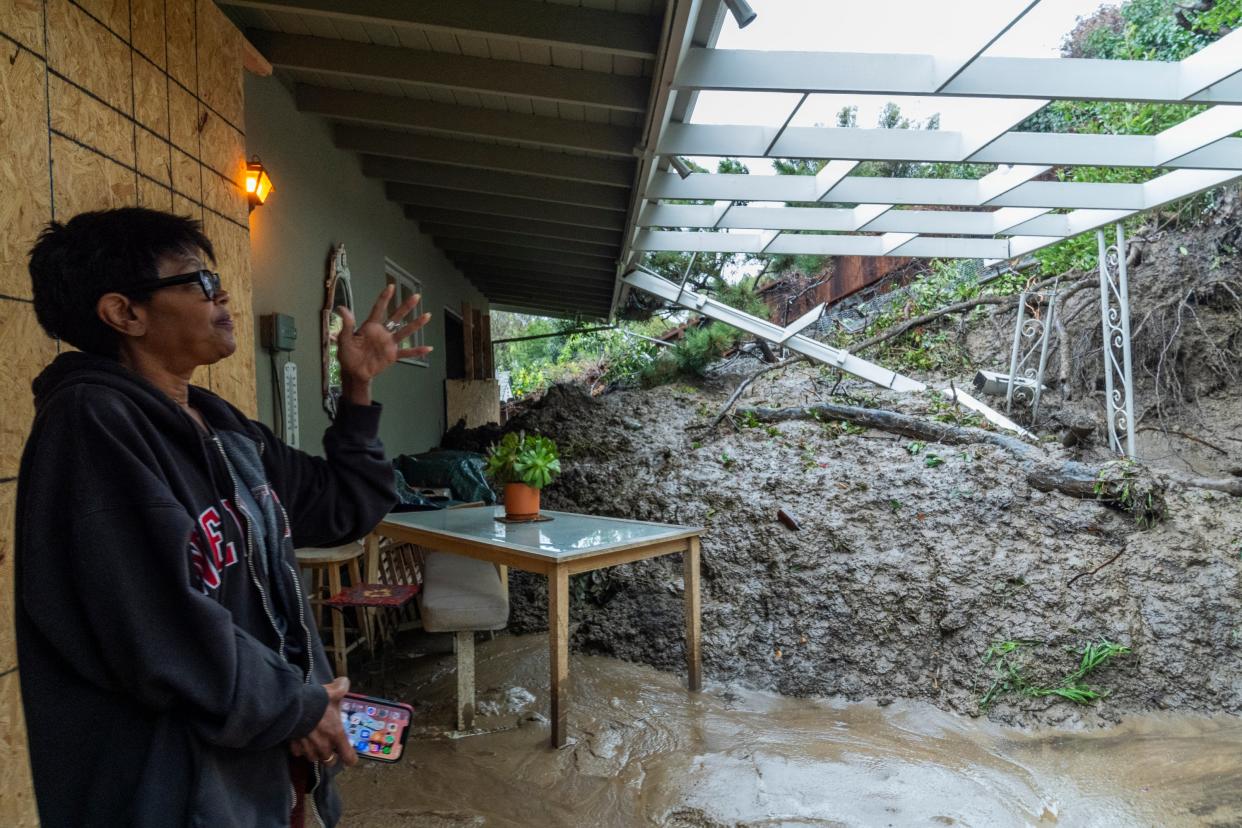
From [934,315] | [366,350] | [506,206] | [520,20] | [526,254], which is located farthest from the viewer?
[934,315]

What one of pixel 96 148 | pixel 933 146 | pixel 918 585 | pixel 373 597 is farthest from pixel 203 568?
pixel 933 146

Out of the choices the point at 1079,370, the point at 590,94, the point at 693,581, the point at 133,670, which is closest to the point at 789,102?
the point at 590,94

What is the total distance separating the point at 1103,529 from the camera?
4.50m

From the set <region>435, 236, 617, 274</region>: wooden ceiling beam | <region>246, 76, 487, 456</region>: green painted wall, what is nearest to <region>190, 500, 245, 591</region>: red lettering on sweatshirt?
<region>246, 76, 487, 456</region>: green painted wall

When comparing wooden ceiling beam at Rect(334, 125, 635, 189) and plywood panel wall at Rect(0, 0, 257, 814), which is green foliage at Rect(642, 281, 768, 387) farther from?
plywood panel wall at Rect(0, 0, 257, 814)

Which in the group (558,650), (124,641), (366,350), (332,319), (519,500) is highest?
(332,319)

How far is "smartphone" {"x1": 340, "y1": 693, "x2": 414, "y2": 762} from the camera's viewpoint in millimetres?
1314

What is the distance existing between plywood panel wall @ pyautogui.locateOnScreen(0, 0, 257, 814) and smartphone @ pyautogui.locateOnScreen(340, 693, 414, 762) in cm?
109

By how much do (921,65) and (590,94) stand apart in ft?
5.11

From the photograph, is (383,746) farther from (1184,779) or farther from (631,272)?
(631,272)

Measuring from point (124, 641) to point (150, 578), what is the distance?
0.27 ft

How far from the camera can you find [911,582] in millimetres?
4301

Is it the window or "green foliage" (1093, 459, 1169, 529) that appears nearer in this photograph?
"green foliage" (1093, 459, 1169, 529)

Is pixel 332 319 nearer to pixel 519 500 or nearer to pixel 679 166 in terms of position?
pixel 519 500
